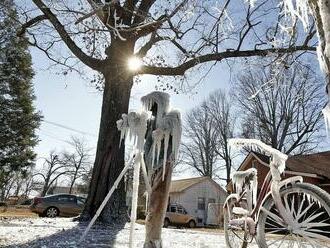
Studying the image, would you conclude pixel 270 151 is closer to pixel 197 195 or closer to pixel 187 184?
pixel 187 184

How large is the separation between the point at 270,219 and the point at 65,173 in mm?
65507

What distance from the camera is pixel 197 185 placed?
45438mm

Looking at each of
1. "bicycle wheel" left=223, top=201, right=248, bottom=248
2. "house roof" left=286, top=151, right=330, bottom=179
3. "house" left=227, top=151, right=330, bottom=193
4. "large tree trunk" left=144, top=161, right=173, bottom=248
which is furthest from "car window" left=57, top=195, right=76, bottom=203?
"large tree trunk" left=144, top=161, right=173, bottom=248

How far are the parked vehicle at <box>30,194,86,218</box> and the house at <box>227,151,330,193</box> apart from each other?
34.6ft

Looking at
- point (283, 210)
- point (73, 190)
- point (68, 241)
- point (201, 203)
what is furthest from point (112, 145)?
point (73, 190)

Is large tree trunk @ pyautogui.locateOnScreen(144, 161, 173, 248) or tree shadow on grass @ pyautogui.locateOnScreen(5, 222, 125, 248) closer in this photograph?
large tree trunk @ pyautogui.locateOnScreen(144, 161, 173, 248)

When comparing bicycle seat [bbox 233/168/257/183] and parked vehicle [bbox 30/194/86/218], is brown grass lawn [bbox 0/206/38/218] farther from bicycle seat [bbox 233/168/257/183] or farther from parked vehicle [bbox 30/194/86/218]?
bicycle seat [bbox 233/168/257/183]

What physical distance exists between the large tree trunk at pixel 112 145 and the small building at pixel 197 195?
33738mm

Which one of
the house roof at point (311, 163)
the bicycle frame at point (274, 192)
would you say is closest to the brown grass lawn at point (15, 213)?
the bicycle frame at point (274, 192)

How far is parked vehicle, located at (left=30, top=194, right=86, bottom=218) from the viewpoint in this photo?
2352 cm

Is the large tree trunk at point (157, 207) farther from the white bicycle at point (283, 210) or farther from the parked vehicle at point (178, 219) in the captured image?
the parked vehicle at point (178, 219)

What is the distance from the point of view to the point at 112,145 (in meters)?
11.5

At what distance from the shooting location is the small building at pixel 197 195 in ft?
147

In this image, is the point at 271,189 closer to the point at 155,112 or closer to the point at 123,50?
the point at 155,112
